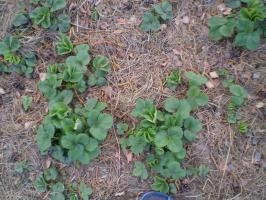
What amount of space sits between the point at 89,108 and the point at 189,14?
3.17 feet

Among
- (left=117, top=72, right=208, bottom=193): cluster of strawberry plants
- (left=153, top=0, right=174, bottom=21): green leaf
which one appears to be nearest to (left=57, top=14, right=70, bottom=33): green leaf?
(left=153, top=0, right=174, bottom=21): green leaf

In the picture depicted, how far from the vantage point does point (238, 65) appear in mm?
2670

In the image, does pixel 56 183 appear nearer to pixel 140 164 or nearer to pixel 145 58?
pixel 140 164

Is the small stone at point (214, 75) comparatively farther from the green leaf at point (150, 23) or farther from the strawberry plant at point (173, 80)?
the green leaf at point (150, 23)

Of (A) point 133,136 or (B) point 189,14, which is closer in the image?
(A) point 133,136

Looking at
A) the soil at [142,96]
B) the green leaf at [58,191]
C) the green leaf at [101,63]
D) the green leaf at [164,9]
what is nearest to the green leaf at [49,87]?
the soil at [142,96]

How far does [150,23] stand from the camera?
2.72 m

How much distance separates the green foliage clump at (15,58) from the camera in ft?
8.87

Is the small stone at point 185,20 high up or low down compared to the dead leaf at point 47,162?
up

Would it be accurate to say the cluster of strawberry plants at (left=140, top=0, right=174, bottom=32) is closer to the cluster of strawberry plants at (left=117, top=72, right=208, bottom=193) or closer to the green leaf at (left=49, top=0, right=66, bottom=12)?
the cluster of strawberry plants at (left=117, top=72, right=208, bottom=193)

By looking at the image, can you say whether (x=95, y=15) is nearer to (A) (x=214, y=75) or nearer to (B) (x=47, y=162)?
(A) (x=214, y=75)

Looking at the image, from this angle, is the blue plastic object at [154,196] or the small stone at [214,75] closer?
the blue plastic object at [154,196]

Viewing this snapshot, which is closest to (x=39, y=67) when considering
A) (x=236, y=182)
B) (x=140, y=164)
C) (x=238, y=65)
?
(x=140, y=164)

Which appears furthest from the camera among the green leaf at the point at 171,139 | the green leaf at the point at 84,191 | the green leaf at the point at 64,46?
the green leaf at the point at 64,46
